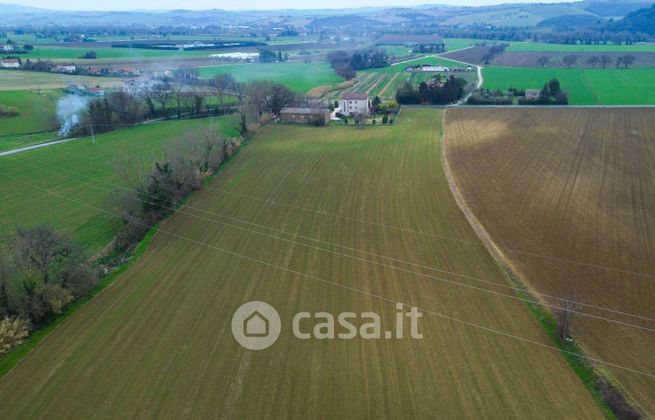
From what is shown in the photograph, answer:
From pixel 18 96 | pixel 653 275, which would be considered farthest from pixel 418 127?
pixel 18 96

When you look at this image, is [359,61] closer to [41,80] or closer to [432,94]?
[432,94]

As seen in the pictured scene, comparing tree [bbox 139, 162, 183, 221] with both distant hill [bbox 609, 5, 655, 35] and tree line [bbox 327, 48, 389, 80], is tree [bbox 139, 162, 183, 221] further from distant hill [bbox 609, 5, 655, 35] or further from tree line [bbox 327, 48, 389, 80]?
distant hill [bbox 609, 5, 655, 35]

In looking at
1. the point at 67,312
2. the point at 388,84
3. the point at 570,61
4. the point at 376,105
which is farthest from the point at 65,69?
the point at 570,61

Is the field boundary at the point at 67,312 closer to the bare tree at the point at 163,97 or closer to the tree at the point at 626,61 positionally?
the bare tree at the point at 163,97

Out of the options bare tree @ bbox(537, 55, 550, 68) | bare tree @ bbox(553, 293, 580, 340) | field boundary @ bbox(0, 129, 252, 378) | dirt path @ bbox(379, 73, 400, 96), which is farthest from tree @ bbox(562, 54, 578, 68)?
field boundary @ bbox(0, 129, 252, 378)

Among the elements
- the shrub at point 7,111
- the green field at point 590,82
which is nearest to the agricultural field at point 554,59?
the green field at point 590,82
